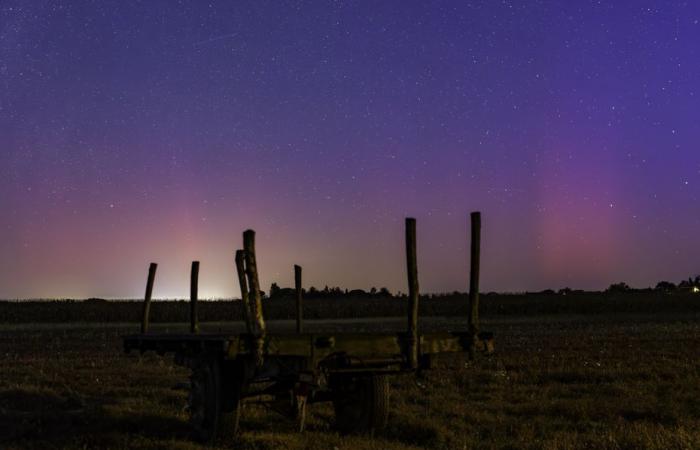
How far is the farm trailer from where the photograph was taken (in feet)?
32.9

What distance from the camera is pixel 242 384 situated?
10.6 meters

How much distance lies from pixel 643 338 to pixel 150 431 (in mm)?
22668

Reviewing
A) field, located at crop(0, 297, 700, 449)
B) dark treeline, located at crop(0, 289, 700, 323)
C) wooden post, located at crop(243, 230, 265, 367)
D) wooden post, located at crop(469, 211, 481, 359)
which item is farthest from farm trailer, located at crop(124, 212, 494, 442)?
dark treeline, located at crop(0, 289, 700, 323)

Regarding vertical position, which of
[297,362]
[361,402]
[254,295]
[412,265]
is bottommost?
[361,402]

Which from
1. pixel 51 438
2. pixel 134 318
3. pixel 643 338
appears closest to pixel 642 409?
pixel 51 438

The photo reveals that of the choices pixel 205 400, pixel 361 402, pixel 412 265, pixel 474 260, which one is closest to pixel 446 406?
pixel 474 260

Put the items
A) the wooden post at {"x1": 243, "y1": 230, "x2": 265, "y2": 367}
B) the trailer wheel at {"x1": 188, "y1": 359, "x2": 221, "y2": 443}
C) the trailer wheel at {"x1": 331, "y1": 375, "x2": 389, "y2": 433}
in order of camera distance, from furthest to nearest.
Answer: the trailer wheel at {"x1": 331, "y1": 375, "x2": 389, "y2": 433}, the trailer wheel at {"x1": 188, "y1": 359, "x2": 221, "y2": 443}, the wooden post at {"x1": 243, "y1": 230, "x2": 265, "y2": 367}

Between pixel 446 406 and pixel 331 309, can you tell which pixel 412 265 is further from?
pixel 331 309

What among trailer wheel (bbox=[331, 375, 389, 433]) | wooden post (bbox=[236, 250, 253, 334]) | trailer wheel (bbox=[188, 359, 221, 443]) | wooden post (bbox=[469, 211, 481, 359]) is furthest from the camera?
wooden post (bbox=[469, 211, 481, 359])

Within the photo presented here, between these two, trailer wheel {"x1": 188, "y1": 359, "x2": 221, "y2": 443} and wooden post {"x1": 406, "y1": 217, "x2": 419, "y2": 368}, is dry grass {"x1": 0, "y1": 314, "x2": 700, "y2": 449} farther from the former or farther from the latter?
wooden post {"x1": 406, "y1": 217, "x2": 419, "y2": 368}

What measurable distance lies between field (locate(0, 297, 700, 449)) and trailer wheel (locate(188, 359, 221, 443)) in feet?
0.93

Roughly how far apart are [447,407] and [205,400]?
505 centimetres

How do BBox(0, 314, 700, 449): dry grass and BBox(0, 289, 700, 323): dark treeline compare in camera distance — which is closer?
BBox(0, 314, 700, 449): dry grass

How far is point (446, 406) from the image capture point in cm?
1423
